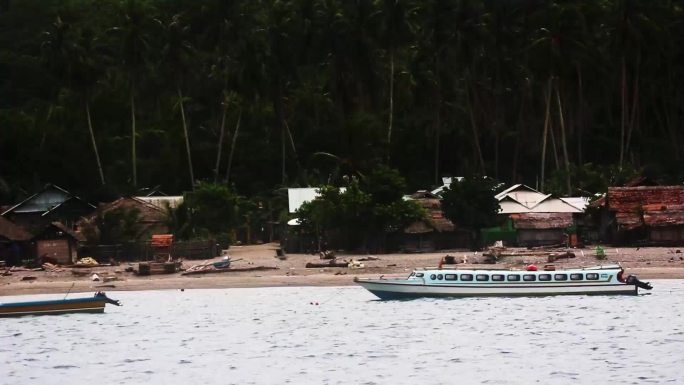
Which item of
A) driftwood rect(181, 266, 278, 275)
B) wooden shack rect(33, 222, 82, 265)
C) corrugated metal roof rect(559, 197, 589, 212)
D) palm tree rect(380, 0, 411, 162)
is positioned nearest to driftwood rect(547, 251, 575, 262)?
corrugated metal roof rect(559, 197, 589, 212)

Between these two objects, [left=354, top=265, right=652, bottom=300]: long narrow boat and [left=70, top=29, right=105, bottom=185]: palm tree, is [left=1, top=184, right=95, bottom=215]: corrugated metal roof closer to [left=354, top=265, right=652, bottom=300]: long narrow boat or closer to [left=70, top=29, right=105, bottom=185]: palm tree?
[left=70, top=29, right=105, bottom=185]: palm tree

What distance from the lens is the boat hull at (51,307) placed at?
5819 centimetres

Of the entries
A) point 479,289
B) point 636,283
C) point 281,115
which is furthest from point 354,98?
point 636,283

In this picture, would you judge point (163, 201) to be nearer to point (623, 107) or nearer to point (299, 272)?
point (299, 272)

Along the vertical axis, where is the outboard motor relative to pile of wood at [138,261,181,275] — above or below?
below

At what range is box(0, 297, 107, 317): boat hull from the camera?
5819 centimetres

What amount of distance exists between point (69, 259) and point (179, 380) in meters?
34.8

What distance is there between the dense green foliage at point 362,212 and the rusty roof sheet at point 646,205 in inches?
436

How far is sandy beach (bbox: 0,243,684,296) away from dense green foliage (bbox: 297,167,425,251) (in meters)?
3.30

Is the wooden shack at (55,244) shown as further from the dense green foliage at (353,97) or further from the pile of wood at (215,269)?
the dense green foliage at (353,97)

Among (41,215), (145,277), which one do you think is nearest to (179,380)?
(145,277)

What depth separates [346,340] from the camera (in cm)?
5288

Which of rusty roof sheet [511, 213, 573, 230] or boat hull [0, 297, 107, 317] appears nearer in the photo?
boat hull [0, 297, 107, 317]

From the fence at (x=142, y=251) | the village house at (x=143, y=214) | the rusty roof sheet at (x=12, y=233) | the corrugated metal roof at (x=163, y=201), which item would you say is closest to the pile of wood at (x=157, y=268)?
the fence at (x=142, y=251)
